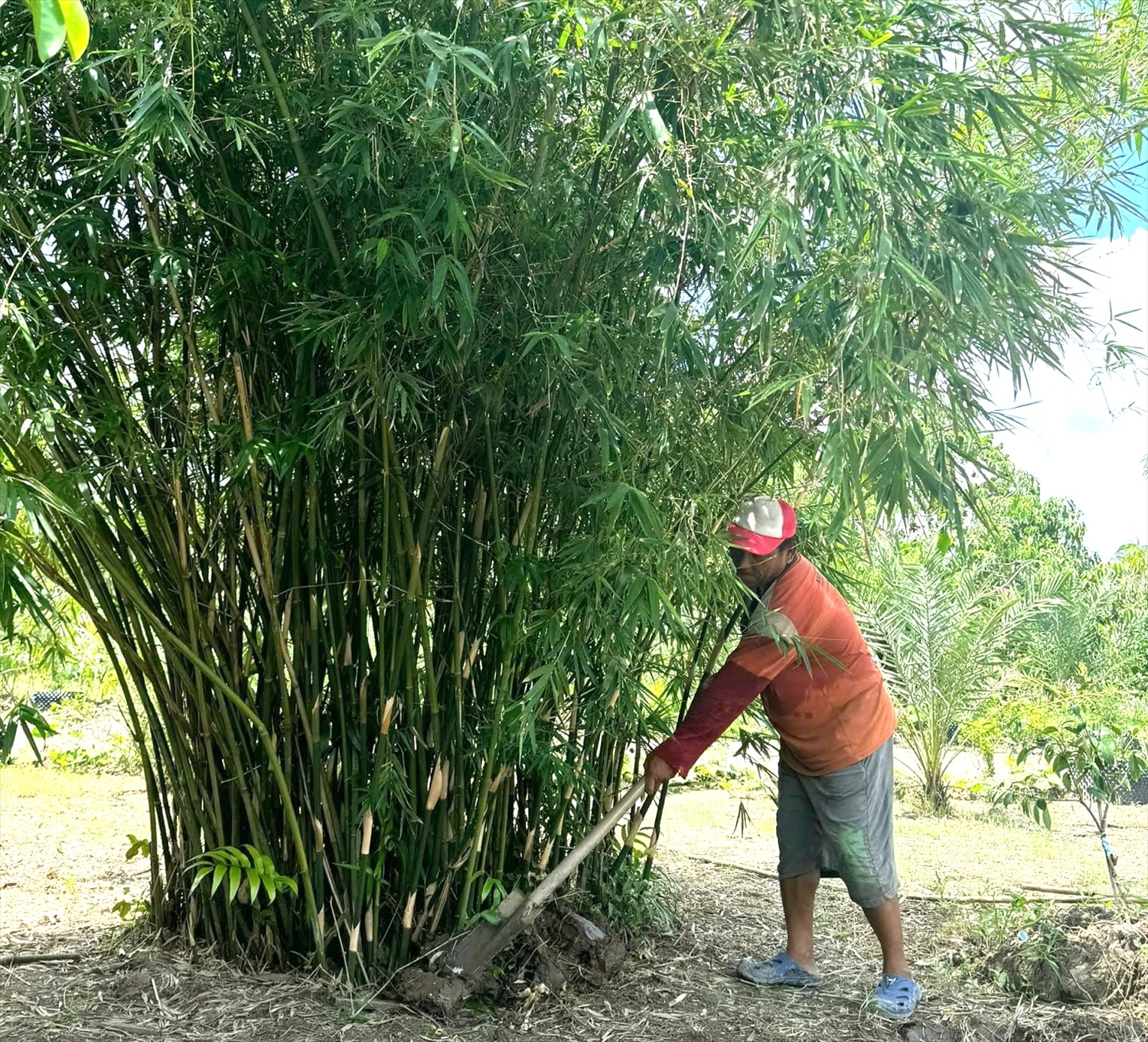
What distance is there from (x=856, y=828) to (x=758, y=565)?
0.78 metres

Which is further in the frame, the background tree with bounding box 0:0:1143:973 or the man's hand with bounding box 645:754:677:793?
the man's hand with bounding box 645:754:677:793

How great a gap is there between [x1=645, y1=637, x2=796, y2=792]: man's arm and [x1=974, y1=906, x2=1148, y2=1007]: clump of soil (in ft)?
3.62

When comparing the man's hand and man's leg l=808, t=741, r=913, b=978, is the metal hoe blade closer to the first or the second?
the man's hand

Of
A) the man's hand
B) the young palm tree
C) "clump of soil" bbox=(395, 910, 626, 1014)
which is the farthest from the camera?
the young palm tree

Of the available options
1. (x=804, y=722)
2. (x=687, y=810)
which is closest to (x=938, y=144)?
(x=804, y=722)

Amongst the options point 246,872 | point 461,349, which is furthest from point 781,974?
point 461,349

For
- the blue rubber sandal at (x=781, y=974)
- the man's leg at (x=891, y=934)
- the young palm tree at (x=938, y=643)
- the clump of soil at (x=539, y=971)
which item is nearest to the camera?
the clump of soil at (x=539, y=971)

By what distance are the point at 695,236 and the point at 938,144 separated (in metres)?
0.49

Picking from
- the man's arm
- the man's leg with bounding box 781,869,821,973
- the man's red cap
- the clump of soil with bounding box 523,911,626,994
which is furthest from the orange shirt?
the clump of soil with bounding box 523,911,626,994

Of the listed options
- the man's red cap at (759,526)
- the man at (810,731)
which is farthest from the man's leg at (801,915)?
the man's red cap at (759,526)

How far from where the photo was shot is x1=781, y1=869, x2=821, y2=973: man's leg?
338 cm

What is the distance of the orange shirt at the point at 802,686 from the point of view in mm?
2982

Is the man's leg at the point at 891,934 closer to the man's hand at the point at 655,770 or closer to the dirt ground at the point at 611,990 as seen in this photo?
the dirt ground at the point at 611,990

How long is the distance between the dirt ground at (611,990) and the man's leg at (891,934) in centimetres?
12
